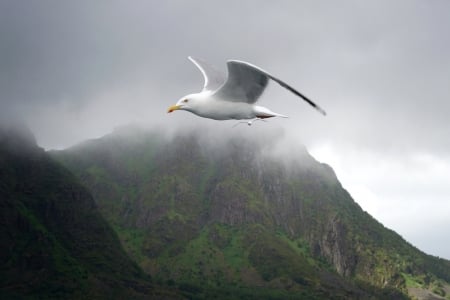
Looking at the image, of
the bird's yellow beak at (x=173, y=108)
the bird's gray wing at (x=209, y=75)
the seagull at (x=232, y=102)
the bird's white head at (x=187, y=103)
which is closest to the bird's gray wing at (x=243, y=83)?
the seagull at (x=232, y=102)

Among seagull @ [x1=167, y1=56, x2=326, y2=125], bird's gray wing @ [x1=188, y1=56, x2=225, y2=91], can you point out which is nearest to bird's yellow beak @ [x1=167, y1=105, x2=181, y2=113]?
seagull @ [x1=167, y1=56, x2=326, y2=125]

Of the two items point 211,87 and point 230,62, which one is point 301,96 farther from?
point 211,87

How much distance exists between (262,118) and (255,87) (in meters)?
1.10

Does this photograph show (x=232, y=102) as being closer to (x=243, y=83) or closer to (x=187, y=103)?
(x=243, y=83)

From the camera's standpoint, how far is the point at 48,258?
199 metres

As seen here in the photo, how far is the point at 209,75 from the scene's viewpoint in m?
21.8

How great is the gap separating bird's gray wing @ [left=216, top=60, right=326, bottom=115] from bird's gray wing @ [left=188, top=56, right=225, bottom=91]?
2492mm

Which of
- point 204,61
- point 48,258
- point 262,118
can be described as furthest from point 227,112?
point 48,258

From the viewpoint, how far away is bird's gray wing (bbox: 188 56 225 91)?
66.8 ft

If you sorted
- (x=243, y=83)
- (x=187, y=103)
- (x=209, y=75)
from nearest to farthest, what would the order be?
(x=243, y=83) → (x=187, y=103) → (x=209, y=75)

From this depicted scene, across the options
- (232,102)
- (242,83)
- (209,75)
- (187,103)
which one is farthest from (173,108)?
(209,75)

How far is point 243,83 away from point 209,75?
5113mm

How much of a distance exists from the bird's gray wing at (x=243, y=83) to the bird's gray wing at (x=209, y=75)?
2.49m

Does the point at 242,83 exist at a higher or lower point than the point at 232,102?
higher
